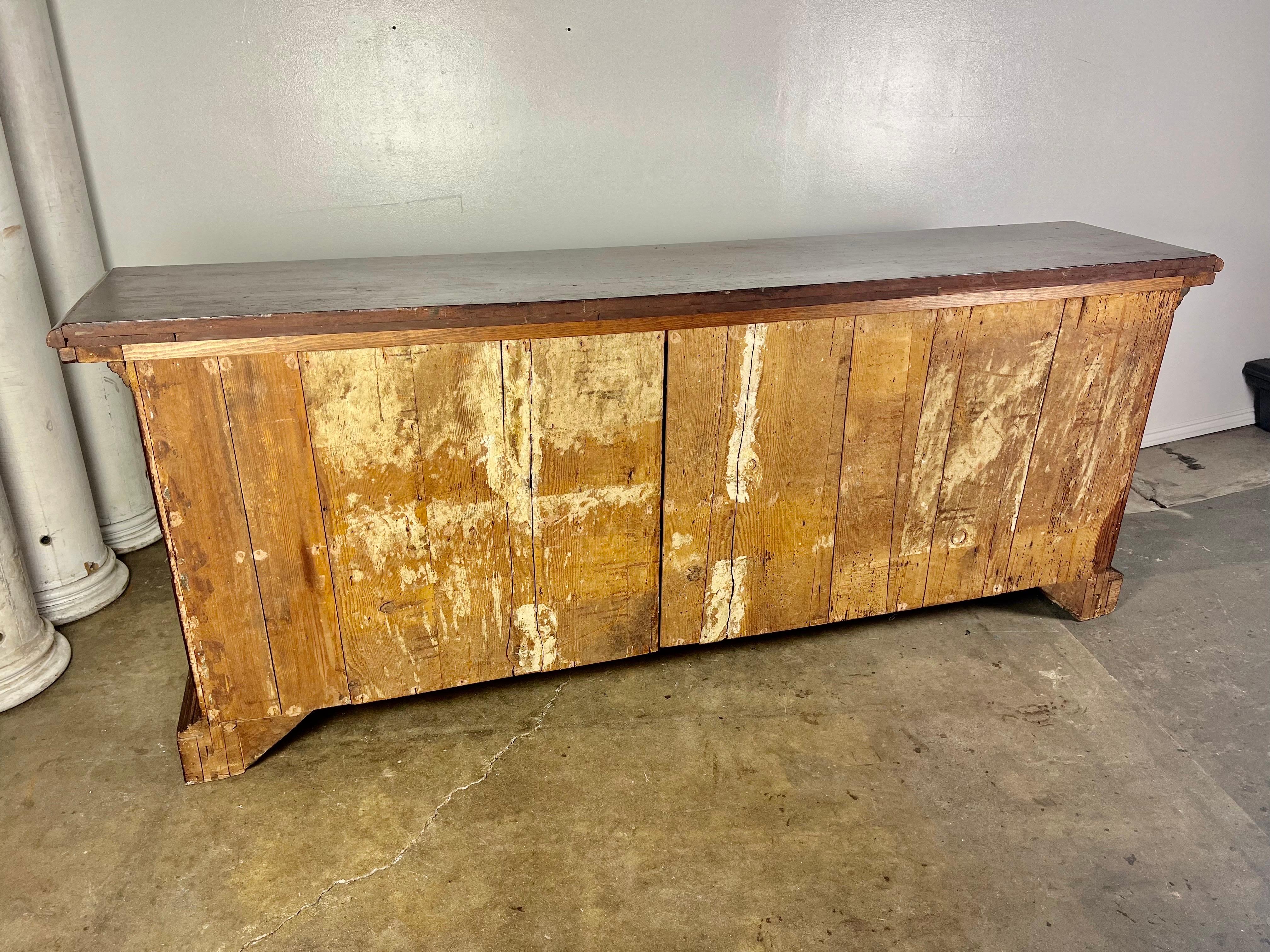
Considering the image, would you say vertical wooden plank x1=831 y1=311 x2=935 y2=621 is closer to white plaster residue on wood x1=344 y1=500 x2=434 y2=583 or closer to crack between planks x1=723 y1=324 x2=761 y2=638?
crack between planks x1=723 y1=324 x2=761 y2=638

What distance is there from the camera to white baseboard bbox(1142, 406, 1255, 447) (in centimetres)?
365

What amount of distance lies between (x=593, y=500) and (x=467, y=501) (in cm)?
29

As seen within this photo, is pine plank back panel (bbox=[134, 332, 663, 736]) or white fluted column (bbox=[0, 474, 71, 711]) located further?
white fluted column (bbox=[0, 474, 71, 711])

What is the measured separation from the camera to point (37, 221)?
2.38 metres

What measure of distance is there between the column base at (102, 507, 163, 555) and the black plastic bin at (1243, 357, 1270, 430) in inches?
163

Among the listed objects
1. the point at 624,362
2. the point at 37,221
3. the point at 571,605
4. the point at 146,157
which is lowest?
the point at 571,605

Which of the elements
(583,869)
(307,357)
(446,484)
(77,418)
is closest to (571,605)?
(446,484)

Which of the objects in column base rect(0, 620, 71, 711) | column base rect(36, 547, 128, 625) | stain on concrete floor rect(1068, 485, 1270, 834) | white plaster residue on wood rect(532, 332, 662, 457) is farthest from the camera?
column base rect(36, 547, 128, 625)

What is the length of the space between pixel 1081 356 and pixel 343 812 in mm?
2052

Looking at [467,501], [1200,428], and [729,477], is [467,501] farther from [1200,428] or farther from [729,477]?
[1200,428]

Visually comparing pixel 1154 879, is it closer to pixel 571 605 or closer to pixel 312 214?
pixel 571 605

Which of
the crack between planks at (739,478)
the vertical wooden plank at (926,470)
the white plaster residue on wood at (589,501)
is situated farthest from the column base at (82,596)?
the vertical wooden plank at (926,470)

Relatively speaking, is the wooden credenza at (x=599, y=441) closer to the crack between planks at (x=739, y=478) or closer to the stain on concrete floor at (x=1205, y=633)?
the crack between planks at (x=739, y=478)

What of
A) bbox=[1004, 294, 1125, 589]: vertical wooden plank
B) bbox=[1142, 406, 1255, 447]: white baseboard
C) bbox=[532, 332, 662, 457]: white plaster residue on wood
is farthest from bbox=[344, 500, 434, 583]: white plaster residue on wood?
bbox=[1142, 406, 1255, 447]: white baseboard
